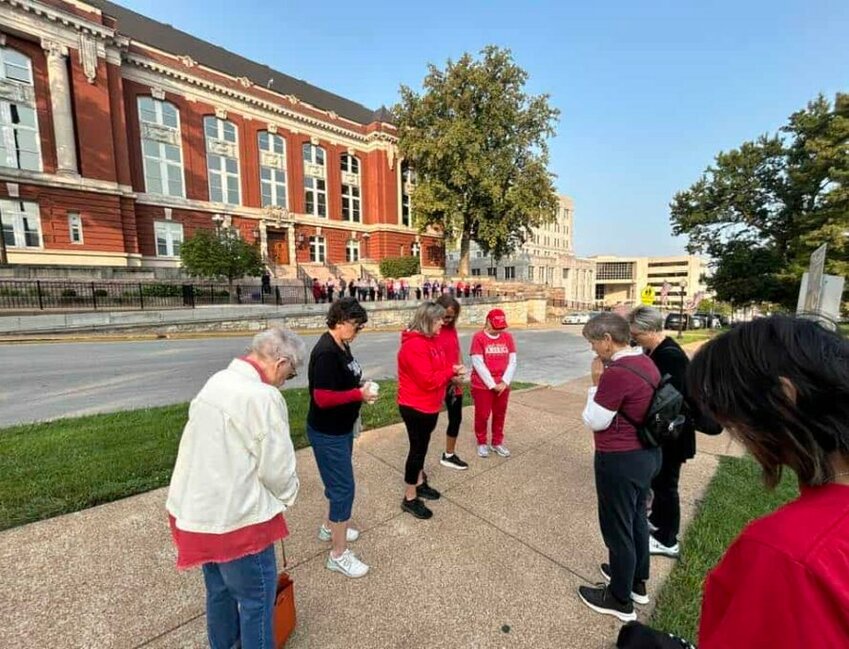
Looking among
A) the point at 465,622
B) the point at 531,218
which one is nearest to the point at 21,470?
the point at 465,622

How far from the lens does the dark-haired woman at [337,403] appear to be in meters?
2.66

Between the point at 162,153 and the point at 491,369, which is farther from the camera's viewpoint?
the point at 162,153

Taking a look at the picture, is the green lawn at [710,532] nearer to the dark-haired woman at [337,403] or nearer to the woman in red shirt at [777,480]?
the woman in red shirt at [777,480]

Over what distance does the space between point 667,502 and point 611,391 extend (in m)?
1.56

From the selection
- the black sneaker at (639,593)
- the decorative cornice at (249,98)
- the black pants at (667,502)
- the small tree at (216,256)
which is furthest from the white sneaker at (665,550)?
the decorative cornice at (249,98)

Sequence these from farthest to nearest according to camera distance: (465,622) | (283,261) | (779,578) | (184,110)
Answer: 1. (283,261)
2. (184,110)
3. (465,622)
4. (779,578)

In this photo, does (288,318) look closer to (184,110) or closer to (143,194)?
(143,194)

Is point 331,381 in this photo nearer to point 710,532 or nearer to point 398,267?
point 710,532

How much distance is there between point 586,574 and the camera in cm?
293

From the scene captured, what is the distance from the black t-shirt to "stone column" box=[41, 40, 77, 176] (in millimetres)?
30971

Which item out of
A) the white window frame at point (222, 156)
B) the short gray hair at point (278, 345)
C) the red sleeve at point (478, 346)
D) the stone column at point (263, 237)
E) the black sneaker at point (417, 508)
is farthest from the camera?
the stone column at point (263, 237)

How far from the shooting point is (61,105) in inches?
938

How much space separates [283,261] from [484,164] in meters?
18.6

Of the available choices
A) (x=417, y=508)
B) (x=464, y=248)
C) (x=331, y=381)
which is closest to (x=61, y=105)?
(x=464, y=248)
